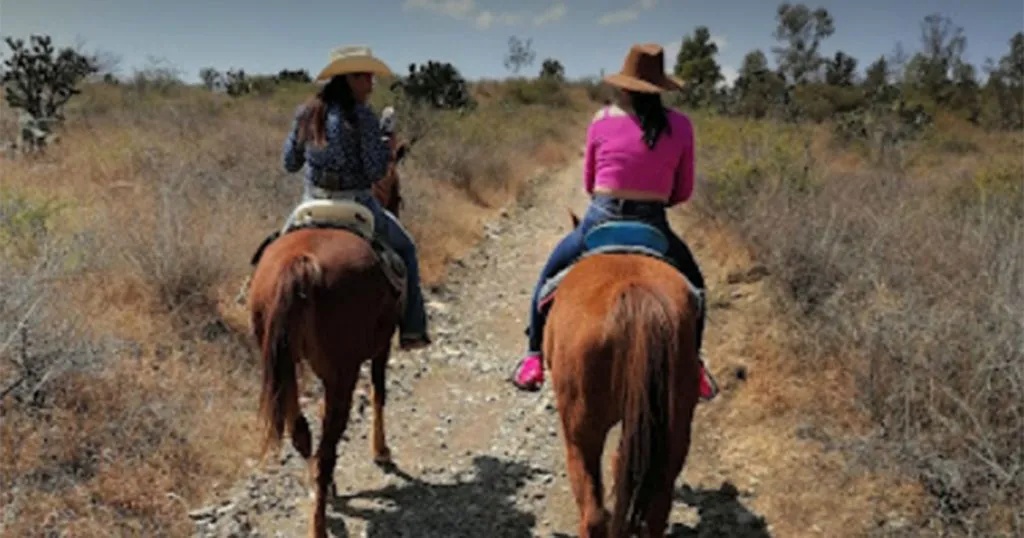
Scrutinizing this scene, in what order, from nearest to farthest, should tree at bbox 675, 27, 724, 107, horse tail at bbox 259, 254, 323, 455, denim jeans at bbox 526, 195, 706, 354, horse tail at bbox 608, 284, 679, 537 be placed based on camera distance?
Result: horse tail at bbox 608, 284, 679, 537, horse tail at bbox 259, 254, 323, 455, denim jeans at bbox 526, 195, 706, 354, tree at bbox 675, 27, 724, 107

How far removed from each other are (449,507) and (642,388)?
2175 millimetres

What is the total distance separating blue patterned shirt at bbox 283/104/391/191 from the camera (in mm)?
4242

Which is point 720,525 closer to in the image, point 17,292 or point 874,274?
point 874,274

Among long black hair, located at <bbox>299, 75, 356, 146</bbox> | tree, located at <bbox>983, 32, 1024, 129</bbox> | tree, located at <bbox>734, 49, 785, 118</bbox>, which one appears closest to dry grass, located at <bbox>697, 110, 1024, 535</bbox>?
long black hair, located at <bbox>299, 75, 356, 146</bbox>

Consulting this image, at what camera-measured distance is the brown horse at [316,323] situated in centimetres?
362

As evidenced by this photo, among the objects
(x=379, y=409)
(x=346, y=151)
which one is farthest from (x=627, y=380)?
(x=379, y=409)

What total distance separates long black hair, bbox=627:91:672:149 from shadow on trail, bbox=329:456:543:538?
225 cm

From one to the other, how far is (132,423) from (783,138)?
29.5 feet

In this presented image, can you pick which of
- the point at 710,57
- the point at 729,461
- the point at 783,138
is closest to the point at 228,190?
the point at 729,461

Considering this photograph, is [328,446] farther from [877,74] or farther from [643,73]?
[877,74]

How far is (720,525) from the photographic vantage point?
13.7ft

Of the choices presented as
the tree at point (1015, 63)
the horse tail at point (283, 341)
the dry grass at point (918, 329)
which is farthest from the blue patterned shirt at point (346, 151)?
the tree at point (1015, 63)

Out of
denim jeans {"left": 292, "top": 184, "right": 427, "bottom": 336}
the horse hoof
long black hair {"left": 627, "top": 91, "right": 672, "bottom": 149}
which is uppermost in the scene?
long black hair {"left": 627, "top": 91, "right": 672, "bottom": 149}

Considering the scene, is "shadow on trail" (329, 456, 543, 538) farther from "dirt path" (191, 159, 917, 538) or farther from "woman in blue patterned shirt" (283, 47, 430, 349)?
"woman in blue patterned shirt" (283, 47, 430, 349)
